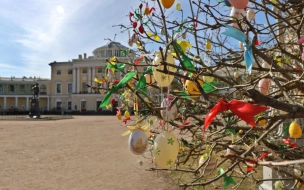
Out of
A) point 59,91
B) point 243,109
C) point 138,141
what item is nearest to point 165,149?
point 138,141

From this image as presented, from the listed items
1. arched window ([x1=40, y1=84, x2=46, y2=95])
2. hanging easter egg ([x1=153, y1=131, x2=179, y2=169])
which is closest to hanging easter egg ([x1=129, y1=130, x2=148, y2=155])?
hanging easter egg ([x1=153, y1=131, x2=179, y2=169])

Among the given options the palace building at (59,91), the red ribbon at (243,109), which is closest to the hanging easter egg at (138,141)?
the red ribbon at (243,109)

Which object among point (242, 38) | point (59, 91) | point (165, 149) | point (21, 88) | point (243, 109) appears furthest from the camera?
point (21, 88)

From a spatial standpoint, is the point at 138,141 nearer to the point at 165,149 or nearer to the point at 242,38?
the point at 165,149

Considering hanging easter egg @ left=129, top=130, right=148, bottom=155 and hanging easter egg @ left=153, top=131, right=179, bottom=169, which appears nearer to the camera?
hanging easter egg @ left=153, top=131, right=179, bottom=169

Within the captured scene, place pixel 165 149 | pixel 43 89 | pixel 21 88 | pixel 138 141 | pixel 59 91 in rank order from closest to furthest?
1. pixel 165 149
2. pixel 138 141
3. pixel 59 91
4. pixel 43 89
5. pixel 21 88

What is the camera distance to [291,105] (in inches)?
49.0

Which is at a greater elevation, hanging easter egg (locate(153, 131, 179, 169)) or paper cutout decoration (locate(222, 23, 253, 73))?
paper cutout decoration (locate(222, 23, 253, 73))

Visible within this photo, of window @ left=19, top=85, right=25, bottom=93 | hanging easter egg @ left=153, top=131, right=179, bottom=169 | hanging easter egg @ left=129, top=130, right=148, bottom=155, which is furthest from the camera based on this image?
window @ left=19, top=85, right=25, bottom=93

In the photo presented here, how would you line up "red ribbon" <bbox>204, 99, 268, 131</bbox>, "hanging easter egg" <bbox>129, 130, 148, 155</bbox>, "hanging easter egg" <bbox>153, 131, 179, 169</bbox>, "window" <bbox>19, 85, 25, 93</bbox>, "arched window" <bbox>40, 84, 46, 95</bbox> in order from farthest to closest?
"window" <bbox>19, 85, 25, 93</bbox>
"arched window" <bbox>40, 84, 46, 95</bbox>
"hanging easter egg" <bbox>129, 130, 148, 155</bbox>
"hanging easter egg" <bbox>153, 131, 179, 169</bbox>
"red ribbon" <bbox>204, 99, 268, 131</bbox>

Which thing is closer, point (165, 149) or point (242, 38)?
point (242, 38)

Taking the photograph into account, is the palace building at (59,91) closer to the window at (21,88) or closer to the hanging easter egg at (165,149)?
the window at (21,88)

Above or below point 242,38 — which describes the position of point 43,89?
above

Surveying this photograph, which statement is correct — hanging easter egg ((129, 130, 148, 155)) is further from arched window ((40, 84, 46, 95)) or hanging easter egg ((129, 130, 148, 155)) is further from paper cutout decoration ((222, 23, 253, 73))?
arched window ((40, 84, 46, 95))
